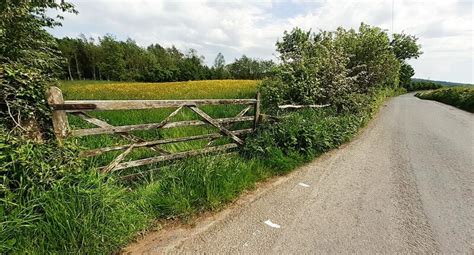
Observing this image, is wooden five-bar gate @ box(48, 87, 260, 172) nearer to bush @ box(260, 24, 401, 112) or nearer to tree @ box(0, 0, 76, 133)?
tree @ box(0, 0, 76, 133)

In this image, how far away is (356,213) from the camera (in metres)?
3.40

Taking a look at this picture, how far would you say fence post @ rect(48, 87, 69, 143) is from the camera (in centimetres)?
294

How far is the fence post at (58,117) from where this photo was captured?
2.94 metres

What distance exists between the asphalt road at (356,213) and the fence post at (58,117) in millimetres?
1768

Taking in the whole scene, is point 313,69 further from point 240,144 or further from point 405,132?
point 240,144

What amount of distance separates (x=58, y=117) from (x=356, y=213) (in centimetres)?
422

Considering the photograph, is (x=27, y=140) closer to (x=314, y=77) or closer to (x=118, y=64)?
(x=314, y=77)

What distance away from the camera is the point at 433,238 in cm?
289

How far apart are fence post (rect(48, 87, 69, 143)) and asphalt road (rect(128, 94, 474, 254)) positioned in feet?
5.80

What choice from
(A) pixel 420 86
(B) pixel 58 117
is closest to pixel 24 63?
(B) pixel 58 117

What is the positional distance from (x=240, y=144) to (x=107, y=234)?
3.36 meters

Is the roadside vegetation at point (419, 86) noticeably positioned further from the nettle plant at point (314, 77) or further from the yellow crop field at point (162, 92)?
the yellow crop field at point (162, 92)

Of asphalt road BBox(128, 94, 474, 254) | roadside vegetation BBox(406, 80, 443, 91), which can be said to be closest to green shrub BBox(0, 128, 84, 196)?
asphalt road BBox(128, 94, 474, 254)

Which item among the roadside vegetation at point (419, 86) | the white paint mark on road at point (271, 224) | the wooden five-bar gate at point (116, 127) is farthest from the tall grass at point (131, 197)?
the roadside vegetation at point (419, 86)
